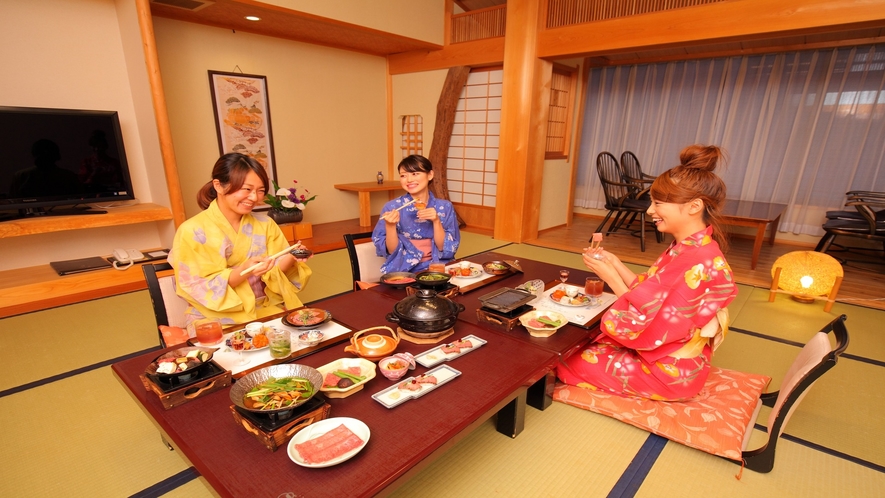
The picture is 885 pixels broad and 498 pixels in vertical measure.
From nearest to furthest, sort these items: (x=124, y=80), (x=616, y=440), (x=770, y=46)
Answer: (x=616, y=440) < (x=124, y=80) < (x=770, y=46)

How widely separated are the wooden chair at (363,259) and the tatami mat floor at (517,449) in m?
1.16

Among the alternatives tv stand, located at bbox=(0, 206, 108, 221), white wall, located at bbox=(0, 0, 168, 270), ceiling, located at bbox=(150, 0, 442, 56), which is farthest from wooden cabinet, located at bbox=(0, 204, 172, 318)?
ceiling, located at bbox=(150, 0, 442, 56)

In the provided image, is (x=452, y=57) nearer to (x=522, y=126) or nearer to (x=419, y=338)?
(x=522, y=126)

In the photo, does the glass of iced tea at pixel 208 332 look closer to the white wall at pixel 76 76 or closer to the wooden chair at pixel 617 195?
the white wall at pixel 76 76

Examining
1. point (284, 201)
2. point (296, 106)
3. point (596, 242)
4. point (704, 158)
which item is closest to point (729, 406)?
point (596, 242)

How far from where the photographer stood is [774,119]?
17.0 feet

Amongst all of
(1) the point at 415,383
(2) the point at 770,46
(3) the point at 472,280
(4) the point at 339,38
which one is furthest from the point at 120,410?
(2) the point at 770,46

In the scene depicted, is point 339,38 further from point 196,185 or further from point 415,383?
point 415,383

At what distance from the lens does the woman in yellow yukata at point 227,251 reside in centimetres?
178

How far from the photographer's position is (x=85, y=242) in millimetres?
3686

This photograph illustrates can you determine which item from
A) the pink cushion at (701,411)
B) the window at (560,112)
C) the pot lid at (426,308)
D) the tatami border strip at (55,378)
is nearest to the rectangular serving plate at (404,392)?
the pot lid at (426,308)

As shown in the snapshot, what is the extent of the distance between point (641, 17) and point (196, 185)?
4776mm

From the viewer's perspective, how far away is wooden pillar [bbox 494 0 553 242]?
15.0 feet

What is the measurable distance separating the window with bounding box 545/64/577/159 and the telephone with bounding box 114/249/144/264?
4607mm
